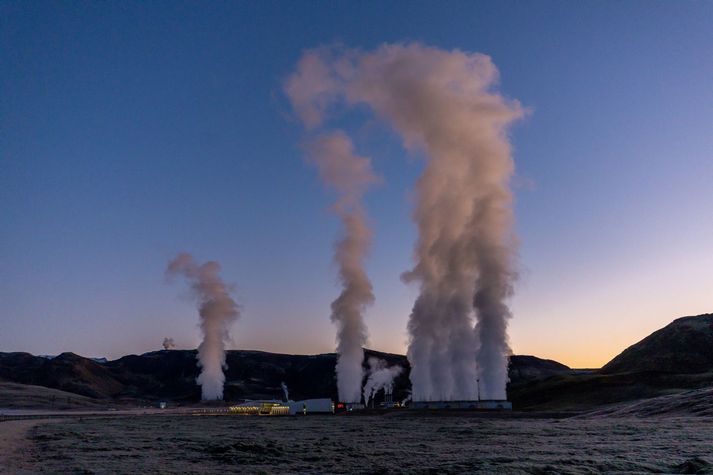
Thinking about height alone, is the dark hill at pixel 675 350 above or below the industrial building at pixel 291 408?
above

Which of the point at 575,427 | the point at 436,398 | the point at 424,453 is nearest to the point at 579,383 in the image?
the point at 436,398

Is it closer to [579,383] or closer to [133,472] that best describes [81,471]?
[133,472]

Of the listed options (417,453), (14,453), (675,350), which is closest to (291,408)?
(14,453)

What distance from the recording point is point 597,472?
26.4m

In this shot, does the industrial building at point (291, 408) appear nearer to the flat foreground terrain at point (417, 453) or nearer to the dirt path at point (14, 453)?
the dirt path at point (14, 453)

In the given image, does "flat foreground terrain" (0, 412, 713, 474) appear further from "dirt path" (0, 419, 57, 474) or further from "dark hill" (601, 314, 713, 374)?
"dark hill" (601, 314, 713, 374)

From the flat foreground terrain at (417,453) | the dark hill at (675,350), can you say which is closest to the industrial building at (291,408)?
the flat foreground terrain at (417,453)

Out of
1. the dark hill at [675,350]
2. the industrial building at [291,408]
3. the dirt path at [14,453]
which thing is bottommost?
the industrial building at [291,408]

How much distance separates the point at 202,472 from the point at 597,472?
58.8ft

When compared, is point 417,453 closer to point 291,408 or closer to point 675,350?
point 291,408

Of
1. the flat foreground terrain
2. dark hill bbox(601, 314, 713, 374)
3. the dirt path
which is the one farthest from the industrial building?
dark hill bbox(601, 314, 713, 374)

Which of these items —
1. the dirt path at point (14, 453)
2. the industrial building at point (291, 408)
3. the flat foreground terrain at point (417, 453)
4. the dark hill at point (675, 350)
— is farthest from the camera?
the dark hill at point (675, 350)

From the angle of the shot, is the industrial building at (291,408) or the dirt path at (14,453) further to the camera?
the industrial building at (291,408)

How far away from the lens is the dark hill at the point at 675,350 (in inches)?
5851
